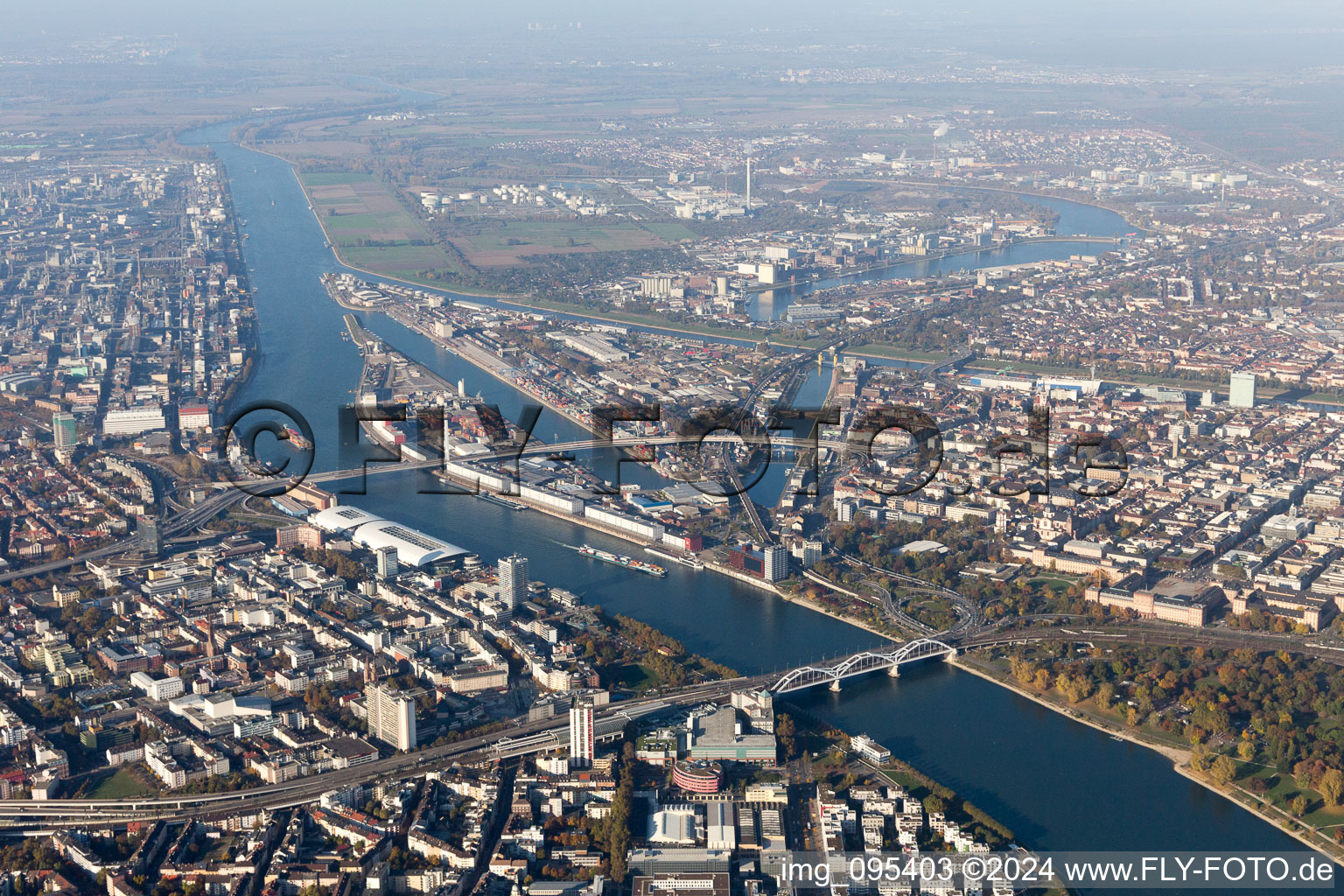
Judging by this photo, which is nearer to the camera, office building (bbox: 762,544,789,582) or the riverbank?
the riverbank

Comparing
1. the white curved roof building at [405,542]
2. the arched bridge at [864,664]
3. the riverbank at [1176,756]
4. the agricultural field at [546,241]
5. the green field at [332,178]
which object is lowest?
the riverbank at [1176,756]

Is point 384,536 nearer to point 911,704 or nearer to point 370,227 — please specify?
point 911,704

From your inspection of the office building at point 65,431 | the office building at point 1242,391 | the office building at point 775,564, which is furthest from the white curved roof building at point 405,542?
the office building at point 1242,391

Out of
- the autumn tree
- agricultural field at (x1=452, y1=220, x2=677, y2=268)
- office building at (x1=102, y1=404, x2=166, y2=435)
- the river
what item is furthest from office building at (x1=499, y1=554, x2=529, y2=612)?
agricultural field at (x1=452, y1=220, x2=677, y2=268)

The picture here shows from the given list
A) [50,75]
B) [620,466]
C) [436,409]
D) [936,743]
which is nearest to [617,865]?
[936,743]

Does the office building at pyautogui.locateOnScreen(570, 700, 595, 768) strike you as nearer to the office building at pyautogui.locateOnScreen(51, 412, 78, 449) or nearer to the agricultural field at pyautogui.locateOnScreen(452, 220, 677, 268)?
the office building at pyautogui.locateOnScreen(51, 412, 78, 449)

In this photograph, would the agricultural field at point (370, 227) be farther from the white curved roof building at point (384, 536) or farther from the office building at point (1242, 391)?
the office building at point (1242, 391)

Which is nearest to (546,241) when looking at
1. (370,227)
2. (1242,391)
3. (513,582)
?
(370,227)
